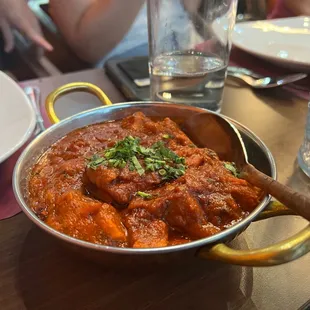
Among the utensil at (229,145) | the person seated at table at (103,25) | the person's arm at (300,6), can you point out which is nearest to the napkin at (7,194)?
the utensil at (229,145)

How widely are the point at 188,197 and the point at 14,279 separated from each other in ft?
0.80

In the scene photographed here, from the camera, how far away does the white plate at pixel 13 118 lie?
775mm

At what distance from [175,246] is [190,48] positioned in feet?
2.02

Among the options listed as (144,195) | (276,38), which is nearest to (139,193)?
(144,195)

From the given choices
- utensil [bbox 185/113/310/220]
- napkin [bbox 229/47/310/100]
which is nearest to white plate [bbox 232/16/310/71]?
napkin [bbox 229/47/310/100]

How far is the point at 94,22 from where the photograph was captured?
4.71 ft

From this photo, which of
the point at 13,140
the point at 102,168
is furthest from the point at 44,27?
the point at 102,168

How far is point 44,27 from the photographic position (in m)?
1.84

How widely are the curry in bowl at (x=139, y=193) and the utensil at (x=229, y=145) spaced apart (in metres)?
0.02

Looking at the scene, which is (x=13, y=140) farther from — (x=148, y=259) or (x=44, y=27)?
(x=44, y=27)

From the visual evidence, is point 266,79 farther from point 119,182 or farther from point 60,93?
point 119,182

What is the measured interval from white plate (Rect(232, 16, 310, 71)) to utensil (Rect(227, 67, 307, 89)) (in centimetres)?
5

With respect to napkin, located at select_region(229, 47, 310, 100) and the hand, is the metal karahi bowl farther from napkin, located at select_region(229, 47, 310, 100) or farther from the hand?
the hand

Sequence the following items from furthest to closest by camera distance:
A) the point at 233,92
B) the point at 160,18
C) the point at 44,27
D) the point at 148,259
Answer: the point at 44,27
the point at 233,92
the point at 160,18
the point at 148,259
